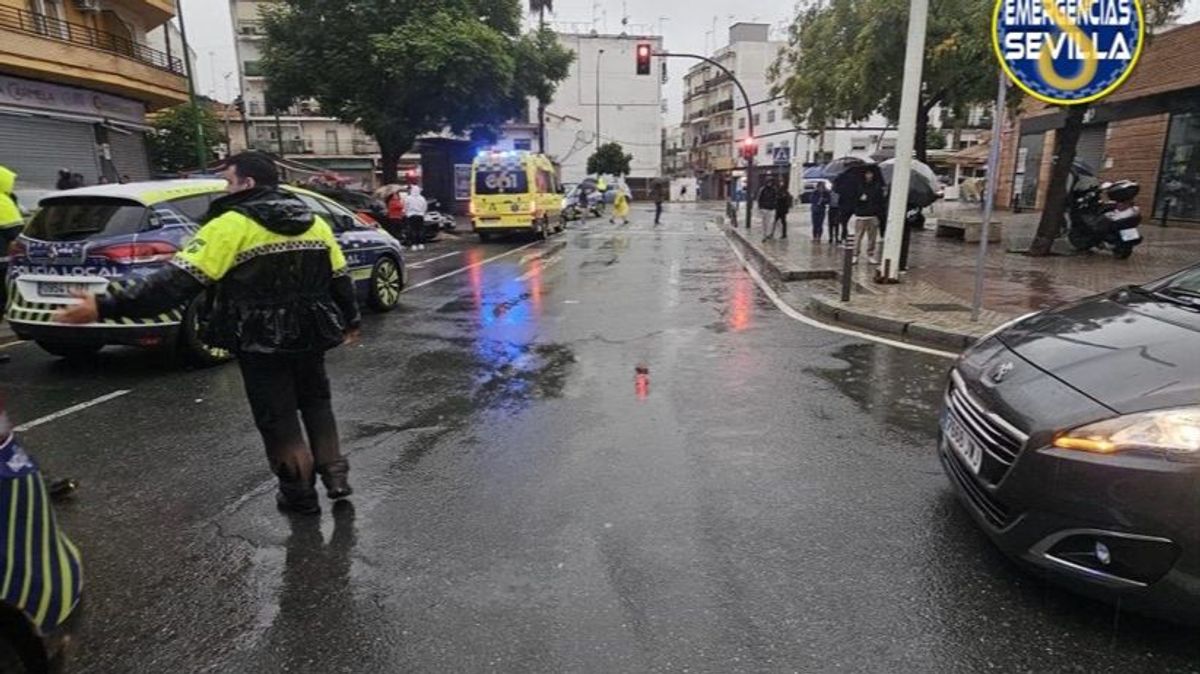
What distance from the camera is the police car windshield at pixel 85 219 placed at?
629 centimetres

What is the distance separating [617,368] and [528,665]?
13.7ft

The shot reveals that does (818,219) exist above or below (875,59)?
below

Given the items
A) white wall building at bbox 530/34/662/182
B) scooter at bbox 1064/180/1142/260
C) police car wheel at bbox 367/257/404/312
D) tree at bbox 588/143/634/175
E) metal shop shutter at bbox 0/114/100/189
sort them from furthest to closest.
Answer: white wall building at bbox 530/34/662/182
tree at bbox 588/143/634/175
metal shop shutter at bbox 0/114/100/189
scooter at bbox 1064/180/1142/260
police car wheel at bbox 367/257/404/312

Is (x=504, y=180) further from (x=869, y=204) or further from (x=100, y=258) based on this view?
(x=100, y=258)

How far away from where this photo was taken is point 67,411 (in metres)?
5.52

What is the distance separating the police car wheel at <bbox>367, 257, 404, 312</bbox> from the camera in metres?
9.52

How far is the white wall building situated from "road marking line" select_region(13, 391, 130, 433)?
62.1m

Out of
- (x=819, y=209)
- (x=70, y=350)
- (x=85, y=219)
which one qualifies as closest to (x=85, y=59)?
(x=70, y=350)

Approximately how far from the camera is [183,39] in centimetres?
2314

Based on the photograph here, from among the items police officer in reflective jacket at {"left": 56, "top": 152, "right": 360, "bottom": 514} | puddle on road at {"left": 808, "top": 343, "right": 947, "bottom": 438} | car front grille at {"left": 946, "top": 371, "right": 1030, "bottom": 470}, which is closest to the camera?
car front grille at {"left": 946, "top": 371, "right": 1030, "bottom": 470}

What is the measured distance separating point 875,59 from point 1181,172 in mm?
9552

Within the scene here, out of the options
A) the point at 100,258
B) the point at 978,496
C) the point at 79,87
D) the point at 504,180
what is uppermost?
the point at 79,87

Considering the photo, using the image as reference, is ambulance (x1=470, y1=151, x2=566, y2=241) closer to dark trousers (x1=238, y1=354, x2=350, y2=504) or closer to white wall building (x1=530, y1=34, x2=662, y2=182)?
dark trousers (x1=238, y1=354, x2=350, y2=504)

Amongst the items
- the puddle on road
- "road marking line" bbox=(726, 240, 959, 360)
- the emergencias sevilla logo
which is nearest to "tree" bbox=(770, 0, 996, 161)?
"road marking line" bbox=(726, 240, 959, 360)
